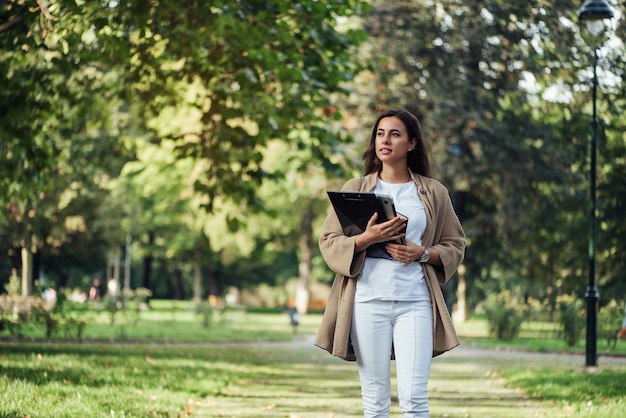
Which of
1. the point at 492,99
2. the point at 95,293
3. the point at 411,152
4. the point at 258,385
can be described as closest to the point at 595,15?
the point at 258,385

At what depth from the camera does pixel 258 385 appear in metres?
13.2

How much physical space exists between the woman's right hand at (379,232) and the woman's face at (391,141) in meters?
0.39

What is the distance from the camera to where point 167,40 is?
13.7 metres

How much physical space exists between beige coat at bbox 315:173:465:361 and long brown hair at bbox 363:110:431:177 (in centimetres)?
6

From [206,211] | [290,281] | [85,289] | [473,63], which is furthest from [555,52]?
[85,289]

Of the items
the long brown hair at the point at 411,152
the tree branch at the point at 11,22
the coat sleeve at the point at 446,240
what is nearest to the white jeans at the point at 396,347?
the coat sleeve at the point at 446,240

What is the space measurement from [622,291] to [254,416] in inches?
721

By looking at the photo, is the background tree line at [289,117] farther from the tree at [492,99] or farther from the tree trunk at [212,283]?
the tree trunk at [212,283]

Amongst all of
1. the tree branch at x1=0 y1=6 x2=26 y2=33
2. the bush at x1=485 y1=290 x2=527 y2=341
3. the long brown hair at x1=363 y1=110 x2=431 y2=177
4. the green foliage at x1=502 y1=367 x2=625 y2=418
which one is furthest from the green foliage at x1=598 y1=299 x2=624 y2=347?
the long brown hair at x1=363 y1=110 x2=431 y2=177

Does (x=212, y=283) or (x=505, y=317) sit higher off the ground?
(x=505, y=317)

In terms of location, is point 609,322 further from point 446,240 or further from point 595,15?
point 446,240

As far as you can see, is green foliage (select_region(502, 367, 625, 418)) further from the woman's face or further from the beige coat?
the woman's face

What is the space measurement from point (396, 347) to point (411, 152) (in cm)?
104

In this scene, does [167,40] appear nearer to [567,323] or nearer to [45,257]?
[567,323]
